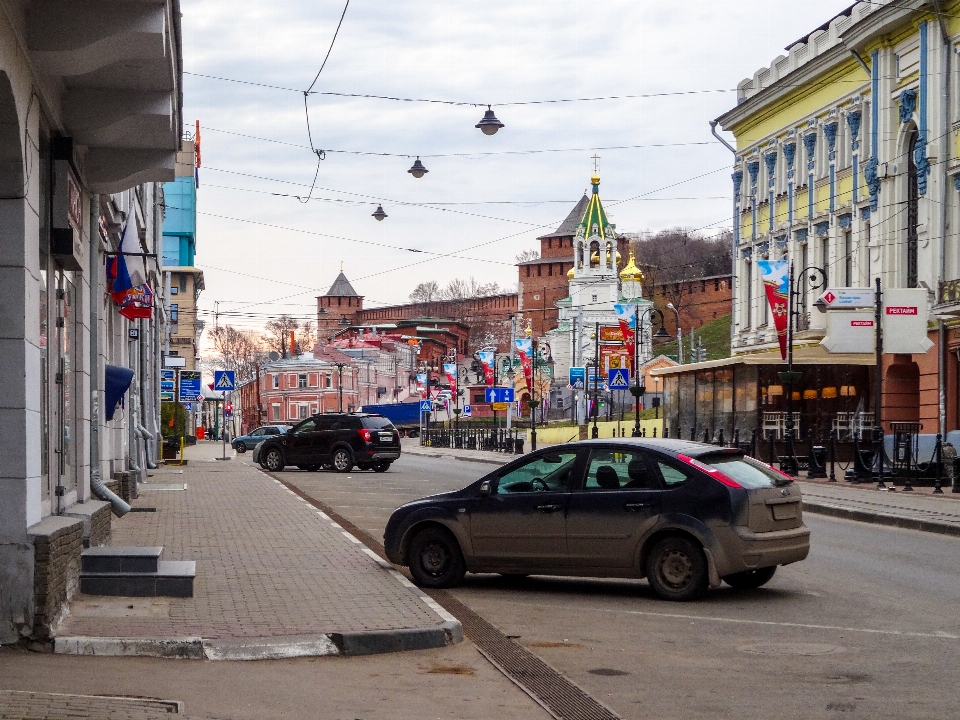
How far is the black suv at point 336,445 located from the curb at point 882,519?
17.9 m

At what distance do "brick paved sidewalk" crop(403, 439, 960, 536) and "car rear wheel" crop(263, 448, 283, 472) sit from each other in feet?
54.0

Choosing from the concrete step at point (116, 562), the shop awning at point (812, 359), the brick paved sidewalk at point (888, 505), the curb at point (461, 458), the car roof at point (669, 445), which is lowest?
the curb at point (461, 458)

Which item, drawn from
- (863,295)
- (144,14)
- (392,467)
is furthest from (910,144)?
(144,14)

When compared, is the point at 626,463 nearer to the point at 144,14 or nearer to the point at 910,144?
the point at 144,14

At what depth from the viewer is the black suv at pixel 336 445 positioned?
136ft

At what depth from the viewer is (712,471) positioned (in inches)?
490

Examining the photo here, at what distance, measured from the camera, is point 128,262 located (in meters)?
19.5

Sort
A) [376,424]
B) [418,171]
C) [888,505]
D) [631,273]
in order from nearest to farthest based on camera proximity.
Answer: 1. [888,505]
2. [418,171]
3. [376,424]
4. [631,273]

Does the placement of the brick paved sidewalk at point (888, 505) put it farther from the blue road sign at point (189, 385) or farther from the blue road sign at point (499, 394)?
the blue road sign at point (499, 394)

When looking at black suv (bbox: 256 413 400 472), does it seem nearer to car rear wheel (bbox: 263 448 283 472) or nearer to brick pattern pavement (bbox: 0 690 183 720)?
car rear wheel (bbox: 263 448 283 472)

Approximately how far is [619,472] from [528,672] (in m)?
3.88

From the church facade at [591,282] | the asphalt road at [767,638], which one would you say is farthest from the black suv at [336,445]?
the church facade at [591,282]

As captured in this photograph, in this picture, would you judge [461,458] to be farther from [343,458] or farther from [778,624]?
[778,624]

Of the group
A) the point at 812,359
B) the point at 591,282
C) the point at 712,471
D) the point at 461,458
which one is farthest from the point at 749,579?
the point at 591,282
